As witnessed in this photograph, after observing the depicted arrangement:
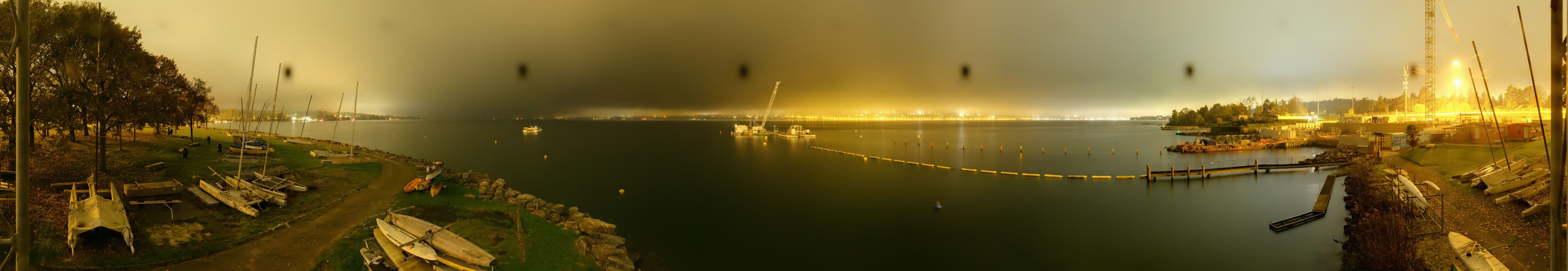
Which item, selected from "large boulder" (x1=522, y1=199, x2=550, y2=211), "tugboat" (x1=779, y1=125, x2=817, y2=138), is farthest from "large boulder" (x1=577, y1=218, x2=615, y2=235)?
"tugboat" (x1=779, y1=125, x2=817, y2=138)

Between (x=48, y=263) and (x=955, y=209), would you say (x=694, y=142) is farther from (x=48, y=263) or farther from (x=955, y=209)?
(x=48, y=263)

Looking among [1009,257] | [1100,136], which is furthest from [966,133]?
[1009,257]

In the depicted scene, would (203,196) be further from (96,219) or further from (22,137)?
(22,137)

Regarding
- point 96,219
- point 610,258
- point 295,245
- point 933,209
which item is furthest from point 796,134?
point 96,219

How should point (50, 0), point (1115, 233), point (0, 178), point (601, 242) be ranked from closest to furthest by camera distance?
point (0, 178), point (601, 242), point (50, 0), point (1115, 233)

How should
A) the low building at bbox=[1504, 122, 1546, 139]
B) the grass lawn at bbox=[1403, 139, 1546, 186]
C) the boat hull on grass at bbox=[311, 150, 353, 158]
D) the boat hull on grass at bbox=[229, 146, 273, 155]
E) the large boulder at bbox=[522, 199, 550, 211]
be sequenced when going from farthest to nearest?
1. the low building at bbox=[1504, 122, 1546, 139]
2. the boat hull on grass at bbox=[311, 150, 353, 158]
3. the boat hull on grass at bbox=[229, 146, 273, 155]
4. the grass lawn at bbox=[1403, 139, 1546, 186]
5. the large boulder at bbox=[522, 199, 550, 211]

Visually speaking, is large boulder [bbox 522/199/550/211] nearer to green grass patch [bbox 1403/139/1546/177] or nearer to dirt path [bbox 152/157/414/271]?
dirt path [bbox 152/157/414/271]
